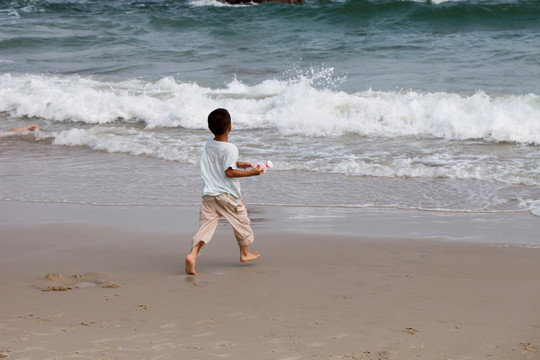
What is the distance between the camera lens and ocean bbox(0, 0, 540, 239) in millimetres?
7559

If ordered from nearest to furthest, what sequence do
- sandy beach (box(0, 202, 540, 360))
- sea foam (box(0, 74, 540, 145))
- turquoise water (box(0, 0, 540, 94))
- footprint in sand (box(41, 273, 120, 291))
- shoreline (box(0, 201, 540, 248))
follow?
sandy beach (box(0, 202, 540, 360))
footprint in sand (box(41, 273, 120, 291))
shoreline (box(0, 201, 540, 248))
sea foam (box(0, 74, 540, 145))
turquoise water (box(0, 0, 540, 94))

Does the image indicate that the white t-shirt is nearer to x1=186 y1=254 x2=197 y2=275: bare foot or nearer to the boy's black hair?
the boy's black hair

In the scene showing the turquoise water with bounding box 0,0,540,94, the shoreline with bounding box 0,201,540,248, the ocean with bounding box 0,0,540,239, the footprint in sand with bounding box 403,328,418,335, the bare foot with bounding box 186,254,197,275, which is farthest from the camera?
the turquoise water with bounding box 0,0,540,94

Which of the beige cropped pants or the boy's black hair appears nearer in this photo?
the boy's black hair

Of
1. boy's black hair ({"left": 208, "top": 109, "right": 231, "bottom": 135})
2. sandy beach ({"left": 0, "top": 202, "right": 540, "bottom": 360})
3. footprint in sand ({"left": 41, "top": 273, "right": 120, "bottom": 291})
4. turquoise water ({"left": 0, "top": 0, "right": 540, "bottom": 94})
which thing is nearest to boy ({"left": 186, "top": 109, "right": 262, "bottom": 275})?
boy's black hair ({"left": 208, "top": 109, "right": 231, "bottom": 135})

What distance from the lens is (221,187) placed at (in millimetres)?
4871

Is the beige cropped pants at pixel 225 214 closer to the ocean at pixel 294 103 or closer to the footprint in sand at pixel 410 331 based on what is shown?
the footprint in sand at pixel 410 331

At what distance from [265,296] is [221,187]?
98 centimetres

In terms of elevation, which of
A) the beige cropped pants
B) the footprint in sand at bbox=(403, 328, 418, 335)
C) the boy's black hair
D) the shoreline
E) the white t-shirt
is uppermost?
the boy's black hair

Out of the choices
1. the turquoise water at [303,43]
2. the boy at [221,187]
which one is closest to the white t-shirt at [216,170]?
the boy at [221,187]

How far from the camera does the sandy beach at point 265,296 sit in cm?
336

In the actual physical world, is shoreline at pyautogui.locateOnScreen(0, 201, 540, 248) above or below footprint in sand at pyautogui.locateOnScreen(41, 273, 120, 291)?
below

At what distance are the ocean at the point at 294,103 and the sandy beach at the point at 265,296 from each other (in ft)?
4.65

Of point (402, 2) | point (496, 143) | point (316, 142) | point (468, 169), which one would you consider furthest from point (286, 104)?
point (402, 2)
